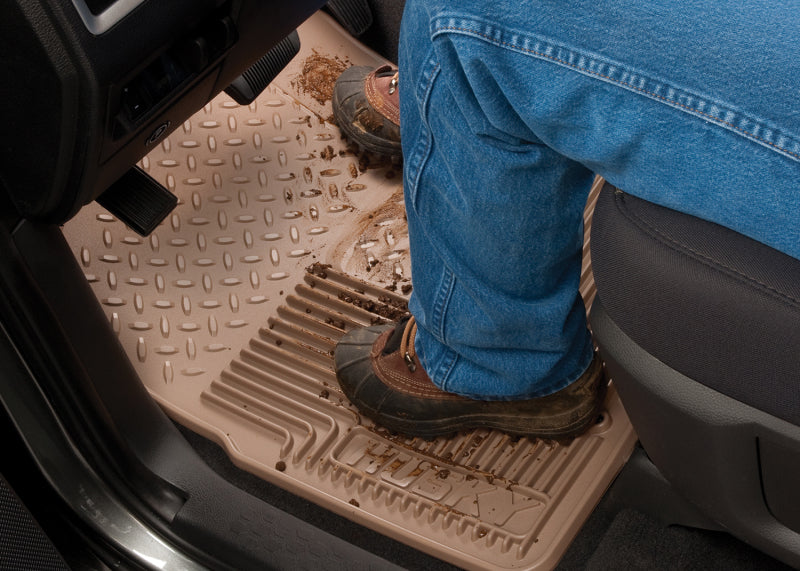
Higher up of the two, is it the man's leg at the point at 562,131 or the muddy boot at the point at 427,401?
the man's leg at the point at 562,131

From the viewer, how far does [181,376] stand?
1251 millimetres

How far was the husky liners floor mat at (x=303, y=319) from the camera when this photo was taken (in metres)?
1.10

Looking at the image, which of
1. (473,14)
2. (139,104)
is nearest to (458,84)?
(473,14)

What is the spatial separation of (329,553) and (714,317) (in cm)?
52

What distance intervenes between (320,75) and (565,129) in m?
1.01

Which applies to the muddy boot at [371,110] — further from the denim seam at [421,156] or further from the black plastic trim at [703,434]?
the black plastic trim at [703,434]

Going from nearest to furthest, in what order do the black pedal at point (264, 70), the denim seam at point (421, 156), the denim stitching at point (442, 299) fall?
the denim seam at point (421, 156)
the denim stitching at point (442, 299)
the black pedal at point (264, 70)

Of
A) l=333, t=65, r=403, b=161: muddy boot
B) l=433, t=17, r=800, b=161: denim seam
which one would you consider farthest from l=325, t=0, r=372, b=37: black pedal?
l=433, t=17, r=800, b=161: denim seam

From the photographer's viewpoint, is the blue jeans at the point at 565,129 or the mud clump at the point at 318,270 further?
the mud clump at the point at 318,270

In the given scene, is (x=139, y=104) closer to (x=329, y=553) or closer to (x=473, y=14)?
(x=473, y=14)

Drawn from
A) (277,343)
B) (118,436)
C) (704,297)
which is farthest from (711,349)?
(277,343)

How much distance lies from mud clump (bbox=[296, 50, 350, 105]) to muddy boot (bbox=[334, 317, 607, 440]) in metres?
0.58

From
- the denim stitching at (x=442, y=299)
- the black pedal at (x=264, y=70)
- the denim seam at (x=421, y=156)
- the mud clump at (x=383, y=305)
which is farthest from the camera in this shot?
the black pedal at (x=264, y=70)

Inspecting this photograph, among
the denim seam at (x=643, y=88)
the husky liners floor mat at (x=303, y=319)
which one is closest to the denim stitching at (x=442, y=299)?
the husky liners floor mat at (x=303, y=319)
